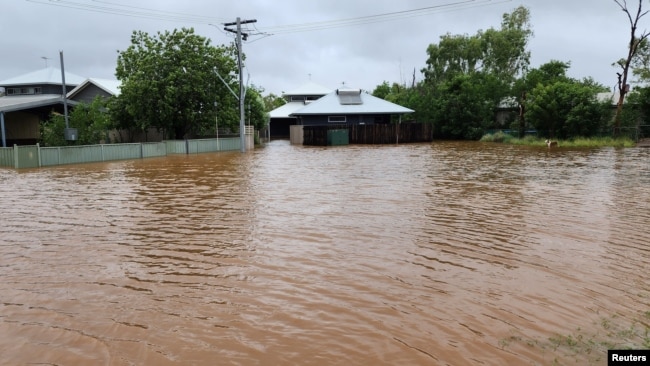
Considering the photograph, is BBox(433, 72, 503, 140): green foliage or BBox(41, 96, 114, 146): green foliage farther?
BBox(433, 72, 503, 140): green foliage

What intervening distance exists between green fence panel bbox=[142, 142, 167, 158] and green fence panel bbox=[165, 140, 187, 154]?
2.18 ft

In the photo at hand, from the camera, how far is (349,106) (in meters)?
45.6

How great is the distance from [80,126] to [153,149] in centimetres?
434

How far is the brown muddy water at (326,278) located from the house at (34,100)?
2118 cm

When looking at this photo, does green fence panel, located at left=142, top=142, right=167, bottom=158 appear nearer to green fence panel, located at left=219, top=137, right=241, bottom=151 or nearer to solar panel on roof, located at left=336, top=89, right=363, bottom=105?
green fence panel, located at left=219, top=137, right=241, bottom=151

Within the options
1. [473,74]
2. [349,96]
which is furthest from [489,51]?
[349,96]

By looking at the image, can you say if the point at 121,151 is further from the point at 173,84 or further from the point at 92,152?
the point at 173,84

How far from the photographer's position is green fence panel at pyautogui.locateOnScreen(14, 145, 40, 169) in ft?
72.7

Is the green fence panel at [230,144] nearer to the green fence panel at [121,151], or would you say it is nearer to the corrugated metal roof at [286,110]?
the green fence panel at [121,151]

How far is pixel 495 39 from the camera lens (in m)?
58.7

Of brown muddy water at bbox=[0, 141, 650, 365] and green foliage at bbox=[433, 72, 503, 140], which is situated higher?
green foliage at bbox=[433, 72, 503, 140]

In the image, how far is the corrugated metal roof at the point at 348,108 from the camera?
4400 cm

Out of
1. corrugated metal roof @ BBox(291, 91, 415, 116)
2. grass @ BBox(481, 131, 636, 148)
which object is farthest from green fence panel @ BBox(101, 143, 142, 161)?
grass @ BBox(481, 131, 636, 148)

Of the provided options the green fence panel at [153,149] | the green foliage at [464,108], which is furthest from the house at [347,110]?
the green fence panel at [153,149]
